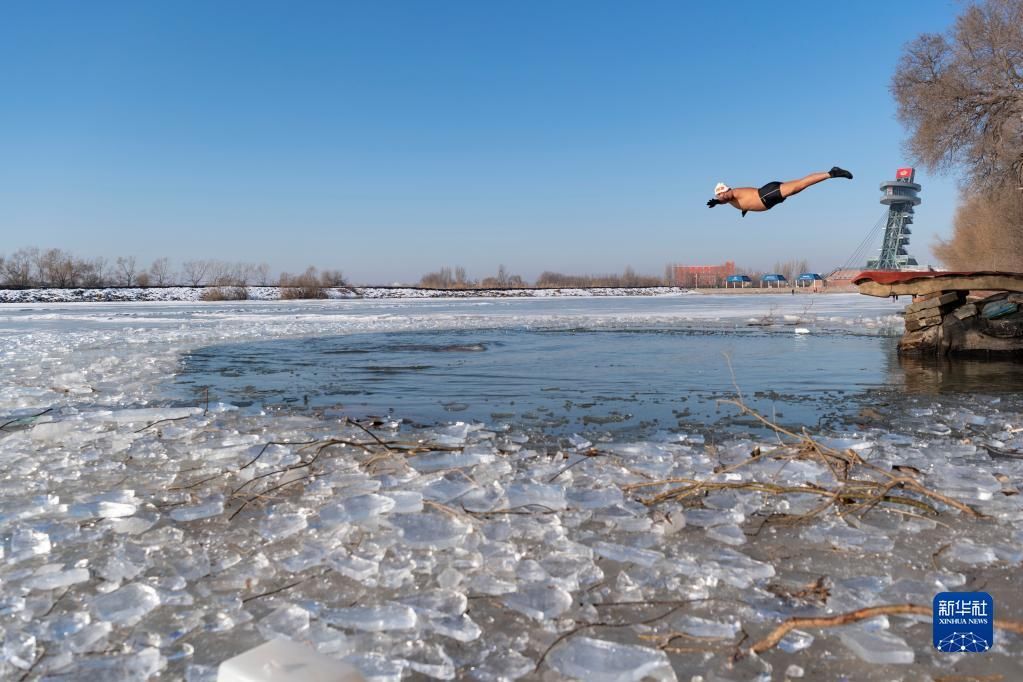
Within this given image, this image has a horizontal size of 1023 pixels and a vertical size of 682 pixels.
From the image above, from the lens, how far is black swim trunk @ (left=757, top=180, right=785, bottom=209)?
3.54 m

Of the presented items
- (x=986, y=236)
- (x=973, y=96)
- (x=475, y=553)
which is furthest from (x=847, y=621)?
(x=986, y=236)

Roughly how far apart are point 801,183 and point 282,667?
3.22 meters

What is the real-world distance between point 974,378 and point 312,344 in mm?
9034

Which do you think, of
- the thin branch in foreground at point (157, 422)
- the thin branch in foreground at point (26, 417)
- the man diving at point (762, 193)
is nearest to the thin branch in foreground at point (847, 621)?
the man diving at point (762, 193)

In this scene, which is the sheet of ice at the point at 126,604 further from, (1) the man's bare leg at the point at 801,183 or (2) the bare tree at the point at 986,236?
(2) the bare tree at the point at 986,236

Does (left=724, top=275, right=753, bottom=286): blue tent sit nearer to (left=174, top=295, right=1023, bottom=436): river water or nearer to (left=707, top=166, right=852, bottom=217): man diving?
(left=174, top=295, right=1023, bottom=436): river water

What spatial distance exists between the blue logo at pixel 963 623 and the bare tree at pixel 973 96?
1639cm

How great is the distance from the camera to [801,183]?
3473 millimetres

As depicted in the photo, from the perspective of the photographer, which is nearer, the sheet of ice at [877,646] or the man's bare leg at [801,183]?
the sheet of ice at [877,646]

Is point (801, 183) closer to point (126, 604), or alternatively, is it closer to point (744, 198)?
point (744, 198)

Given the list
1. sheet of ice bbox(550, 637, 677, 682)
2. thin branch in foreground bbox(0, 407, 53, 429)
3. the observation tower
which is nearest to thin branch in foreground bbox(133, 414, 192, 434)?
thin branch in foreground bbox(0, 407, 53, 429)

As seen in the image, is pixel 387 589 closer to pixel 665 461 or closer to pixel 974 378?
pixel 665 461

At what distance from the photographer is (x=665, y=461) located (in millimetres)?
3660

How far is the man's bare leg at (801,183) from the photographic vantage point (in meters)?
3.38
